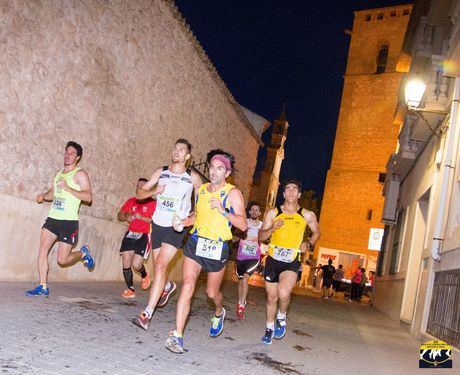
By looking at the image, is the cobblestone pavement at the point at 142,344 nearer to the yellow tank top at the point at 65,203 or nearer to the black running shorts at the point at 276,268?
the black running shorts at the point at 276,268

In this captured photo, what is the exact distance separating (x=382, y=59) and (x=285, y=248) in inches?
1385

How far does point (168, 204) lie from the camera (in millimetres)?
5863

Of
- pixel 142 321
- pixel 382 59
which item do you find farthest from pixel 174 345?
pixel 382 59

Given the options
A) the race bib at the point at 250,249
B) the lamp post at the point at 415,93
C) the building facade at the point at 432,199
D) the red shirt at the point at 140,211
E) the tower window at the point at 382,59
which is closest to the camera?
the red shirt at the point at 140,211

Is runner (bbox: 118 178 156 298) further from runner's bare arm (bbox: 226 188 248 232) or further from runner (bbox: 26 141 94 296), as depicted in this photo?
runner's bare arm (bbox: 226 188 248 232)

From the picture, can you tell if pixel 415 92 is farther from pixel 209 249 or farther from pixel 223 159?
pixel 209 249

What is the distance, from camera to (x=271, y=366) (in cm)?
493

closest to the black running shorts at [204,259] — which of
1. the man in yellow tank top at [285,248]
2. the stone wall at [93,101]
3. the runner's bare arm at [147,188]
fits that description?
the runner's bare arm at [147,188]

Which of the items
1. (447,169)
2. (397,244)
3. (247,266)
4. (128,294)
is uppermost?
(447,169)

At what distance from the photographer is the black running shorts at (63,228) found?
6.71 metres

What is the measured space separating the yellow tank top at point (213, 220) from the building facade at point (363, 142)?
31.4 metres

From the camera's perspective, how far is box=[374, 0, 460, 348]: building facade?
849 centimetres

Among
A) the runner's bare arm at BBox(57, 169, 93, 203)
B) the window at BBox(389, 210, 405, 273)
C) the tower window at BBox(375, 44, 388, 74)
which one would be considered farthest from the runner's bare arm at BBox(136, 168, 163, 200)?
the tower window at BBox(375, 44, 388, 74)

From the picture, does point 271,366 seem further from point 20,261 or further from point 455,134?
point 455,134
